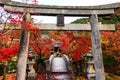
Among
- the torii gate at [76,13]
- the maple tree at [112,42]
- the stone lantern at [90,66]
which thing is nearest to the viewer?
the torii gate at [76,13]

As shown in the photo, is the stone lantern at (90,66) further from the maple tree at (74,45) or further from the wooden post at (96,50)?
the wooden post at (96,50)

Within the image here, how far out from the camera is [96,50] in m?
10.0

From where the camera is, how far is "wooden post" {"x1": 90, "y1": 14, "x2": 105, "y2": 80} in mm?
9749

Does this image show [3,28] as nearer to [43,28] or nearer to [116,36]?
[43,28]

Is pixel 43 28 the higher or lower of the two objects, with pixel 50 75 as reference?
higher

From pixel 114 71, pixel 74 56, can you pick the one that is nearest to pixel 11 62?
pixel 74 56

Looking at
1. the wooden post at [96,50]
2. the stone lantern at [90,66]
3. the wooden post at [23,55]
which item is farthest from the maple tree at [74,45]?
the wooden post at [23,55]

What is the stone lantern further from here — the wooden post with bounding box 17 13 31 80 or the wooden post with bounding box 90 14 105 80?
the wooden post with bounding box 17 13 31 80

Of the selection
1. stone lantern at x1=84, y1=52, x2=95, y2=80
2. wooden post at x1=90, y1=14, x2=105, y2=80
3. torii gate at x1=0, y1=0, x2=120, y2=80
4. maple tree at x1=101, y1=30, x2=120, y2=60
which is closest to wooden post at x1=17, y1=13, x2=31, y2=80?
torii gate at x1=0, y1=0, x2=120, y2=80

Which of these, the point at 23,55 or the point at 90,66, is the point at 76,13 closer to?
the point at 23,55

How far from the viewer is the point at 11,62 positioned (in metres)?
23.4

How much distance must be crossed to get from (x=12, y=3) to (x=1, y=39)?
634 cm

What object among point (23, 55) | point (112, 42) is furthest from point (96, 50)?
point (112, 42)

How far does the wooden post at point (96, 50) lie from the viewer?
9749 mm
